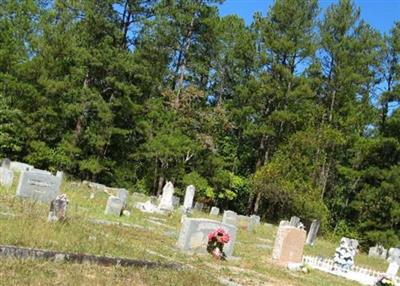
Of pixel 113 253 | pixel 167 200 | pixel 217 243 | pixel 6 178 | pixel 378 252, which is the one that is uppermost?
pixel 167 200

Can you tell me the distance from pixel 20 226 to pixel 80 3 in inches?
1066

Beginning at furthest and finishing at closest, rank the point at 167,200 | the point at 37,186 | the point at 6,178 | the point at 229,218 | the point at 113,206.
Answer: the point at 167,200 → the point at 229,218 → the point at 6,178 → the point at 113,206 → the point at 37,186

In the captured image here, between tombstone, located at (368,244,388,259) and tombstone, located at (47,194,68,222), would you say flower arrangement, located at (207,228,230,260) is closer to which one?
tombstone, located at (47,194,68,222)

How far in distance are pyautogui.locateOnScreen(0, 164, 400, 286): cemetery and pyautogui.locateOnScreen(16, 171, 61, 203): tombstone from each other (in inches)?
1.1

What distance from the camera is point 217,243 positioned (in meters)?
14.4

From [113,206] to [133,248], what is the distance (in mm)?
6244

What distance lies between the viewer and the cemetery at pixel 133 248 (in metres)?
9.16

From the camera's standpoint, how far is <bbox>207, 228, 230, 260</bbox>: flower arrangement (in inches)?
564

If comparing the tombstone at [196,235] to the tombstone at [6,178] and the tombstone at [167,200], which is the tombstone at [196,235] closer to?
the tombstone at [6,178]

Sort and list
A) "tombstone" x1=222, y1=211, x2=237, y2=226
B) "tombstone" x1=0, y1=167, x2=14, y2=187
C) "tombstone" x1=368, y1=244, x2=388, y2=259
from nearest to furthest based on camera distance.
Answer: "tombstone" x1=0, y1=167, x2=14, y2=187, "tombstone" x1=222, y1=211, x2=237, y2=226, "tombstone" x1=368, y1=244, x2=388, y2=259

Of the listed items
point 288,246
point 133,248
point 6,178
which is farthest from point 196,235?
point 6,178

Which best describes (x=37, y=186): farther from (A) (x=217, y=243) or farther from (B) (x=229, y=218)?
(B) (x=229, y=218)

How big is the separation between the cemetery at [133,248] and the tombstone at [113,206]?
0.10ft

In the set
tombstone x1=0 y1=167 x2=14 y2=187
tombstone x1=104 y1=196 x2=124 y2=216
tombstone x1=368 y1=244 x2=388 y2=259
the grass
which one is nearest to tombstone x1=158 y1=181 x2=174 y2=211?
the grass
